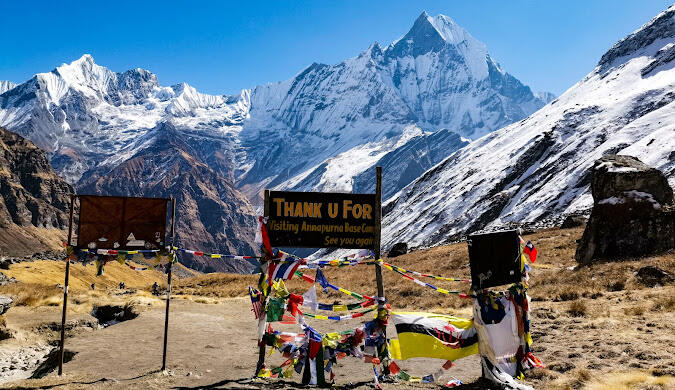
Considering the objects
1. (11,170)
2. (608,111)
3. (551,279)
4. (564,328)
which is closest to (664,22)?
(608,111)

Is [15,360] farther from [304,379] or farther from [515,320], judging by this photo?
[515,320]

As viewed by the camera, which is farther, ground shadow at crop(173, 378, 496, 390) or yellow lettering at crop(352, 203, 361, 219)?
yellow lettering at crop(352, 203, 361, 219)

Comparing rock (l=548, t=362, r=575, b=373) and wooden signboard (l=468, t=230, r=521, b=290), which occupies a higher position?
wooden signboard (l=468, t=230, r=521, b=290)

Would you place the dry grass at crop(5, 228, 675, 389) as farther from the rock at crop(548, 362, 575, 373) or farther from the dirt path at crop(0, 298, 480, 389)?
the dirt path at crop(0, 298, 480, 389)

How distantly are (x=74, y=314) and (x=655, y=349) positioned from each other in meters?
21.8

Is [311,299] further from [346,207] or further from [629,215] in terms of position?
[629,215]

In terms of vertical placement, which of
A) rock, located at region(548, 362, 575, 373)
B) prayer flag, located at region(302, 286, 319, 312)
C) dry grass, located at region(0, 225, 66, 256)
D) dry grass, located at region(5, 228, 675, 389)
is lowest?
rock, located at region(548, 362, 575, 373)

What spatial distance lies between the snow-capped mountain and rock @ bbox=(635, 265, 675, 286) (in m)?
40.7

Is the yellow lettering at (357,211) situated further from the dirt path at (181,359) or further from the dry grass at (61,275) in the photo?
the dry grass at (61,275)

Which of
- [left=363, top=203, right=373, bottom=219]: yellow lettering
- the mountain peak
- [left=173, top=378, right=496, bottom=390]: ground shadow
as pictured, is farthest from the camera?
the mountain peak

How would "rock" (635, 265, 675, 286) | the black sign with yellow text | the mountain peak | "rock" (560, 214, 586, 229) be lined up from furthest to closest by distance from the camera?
the mountain peak, "rock" (560, 214, 586, 229), "rock" (635, 265, 675, 286), the black sign with yellow text

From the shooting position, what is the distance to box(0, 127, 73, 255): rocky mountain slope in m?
163

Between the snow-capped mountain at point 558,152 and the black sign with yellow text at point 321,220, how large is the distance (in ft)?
176

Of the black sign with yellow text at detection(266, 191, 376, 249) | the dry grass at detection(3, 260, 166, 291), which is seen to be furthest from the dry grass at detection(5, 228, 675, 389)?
the dry grass at detection(3, 260, 166, 291)
